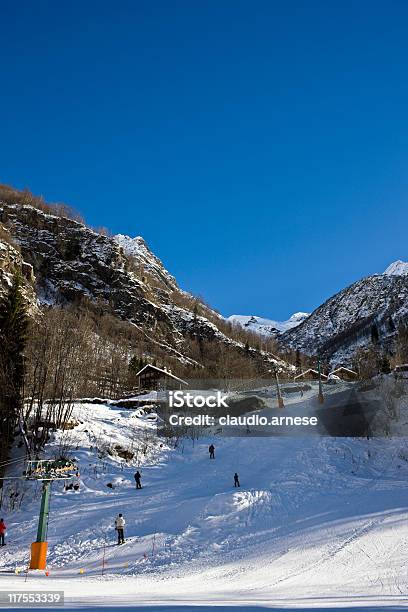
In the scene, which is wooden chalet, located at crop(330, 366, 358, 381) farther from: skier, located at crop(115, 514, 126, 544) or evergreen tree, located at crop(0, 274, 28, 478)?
skier, located at crop(115, 514, 126, 544)

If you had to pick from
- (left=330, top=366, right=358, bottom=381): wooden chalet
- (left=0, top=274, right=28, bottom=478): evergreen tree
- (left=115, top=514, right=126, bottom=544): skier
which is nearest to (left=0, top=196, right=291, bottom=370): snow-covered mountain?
(left=330, top=366, right=358, bottom=381): wooden chalet

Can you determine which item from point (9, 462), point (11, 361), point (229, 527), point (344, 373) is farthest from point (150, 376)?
point (229, 527)

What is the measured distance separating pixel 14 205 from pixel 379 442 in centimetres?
16761

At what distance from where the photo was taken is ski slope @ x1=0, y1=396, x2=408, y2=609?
13.2 m

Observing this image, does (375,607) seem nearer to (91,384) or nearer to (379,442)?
(379,442)

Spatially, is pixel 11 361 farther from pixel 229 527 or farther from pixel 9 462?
pixel 229 527

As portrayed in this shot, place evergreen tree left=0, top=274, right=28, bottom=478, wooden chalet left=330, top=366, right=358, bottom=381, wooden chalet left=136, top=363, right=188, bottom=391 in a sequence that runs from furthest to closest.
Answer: wooden chalet left=330, top=366, right=358, bottom=381 < wooden chalet left=136, top=363, right=188, bottom=391 < evergreen tree left=0, top=274, right=28, bottom=478

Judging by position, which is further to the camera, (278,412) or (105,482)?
(278,412)

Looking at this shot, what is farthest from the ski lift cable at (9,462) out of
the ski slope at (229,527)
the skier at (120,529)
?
the skier at (120,529)

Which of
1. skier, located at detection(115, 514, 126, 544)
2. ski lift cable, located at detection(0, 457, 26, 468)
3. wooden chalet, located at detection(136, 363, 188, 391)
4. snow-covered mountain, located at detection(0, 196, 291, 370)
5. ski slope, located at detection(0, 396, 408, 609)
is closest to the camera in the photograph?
ski slope, located at detection(0, 396, 408, 609)

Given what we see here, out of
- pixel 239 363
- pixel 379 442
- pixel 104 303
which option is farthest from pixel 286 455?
pixel 104 303

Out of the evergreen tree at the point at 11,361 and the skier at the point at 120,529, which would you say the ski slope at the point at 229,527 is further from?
the evergreen tree at the point at 11,361

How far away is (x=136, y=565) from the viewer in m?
18.1

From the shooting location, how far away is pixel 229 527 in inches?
843
